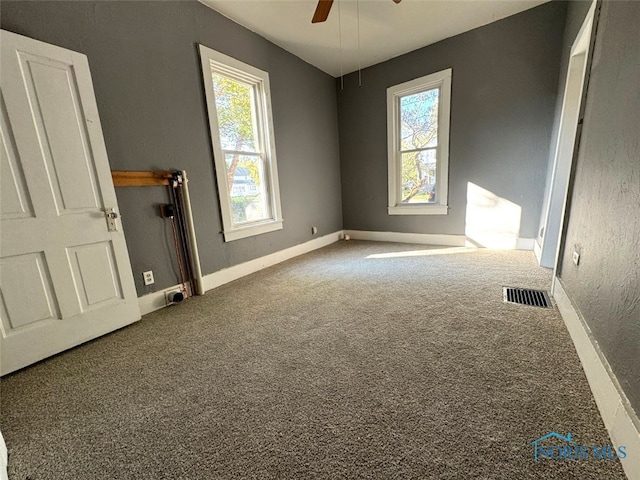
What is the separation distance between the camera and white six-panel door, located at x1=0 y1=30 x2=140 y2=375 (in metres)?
1.53

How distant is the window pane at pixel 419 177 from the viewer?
13.1 feet

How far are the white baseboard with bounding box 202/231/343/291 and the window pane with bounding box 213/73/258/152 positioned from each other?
55.0 inches

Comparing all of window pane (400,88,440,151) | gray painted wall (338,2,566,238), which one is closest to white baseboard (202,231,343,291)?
gray painted wall (338,2,566,238)

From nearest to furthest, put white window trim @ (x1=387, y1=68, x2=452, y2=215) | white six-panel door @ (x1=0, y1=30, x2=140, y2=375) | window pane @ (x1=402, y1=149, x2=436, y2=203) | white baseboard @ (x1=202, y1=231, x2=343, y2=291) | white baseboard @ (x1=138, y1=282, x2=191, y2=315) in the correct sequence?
1. white six-panel door @ (x1=0, y1=30, x2=140, y2=375)
2. white baseboard @ (x1=138, y1=282, x2=191, y2=315)
3. white baseboard @ (x1=202, y1=231, x2=343, y2=291)
4. white window trim @ (x1=387, y1=68, x2=452, y2=215)
5. window pane @ (x1=402, y1=149, x2=436, y2=203)

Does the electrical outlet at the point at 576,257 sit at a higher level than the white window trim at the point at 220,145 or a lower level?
lower

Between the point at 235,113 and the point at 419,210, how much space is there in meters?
3.00

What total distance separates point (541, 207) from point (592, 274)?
2.36 metres

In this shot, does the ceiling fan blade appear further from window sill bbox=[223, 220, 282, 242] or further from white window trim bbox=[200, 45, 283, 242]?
window sill bbox=[223, 220, 282, 242]

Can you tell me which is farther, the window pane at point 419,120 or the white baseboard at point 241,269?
the window pane at point 419,120

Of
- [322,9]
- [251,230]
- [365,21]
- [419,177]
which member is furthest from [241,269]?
[365,21]

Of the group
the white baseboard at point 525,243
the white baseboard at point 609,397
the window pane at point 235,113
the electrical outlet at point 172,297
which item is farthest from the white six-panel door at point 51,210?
the white baseboard at point 525,243

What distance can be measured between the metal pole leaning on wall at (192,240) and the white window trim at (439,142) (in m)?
3.12

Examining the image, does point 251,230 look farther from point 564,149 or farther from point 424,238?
point 564,149

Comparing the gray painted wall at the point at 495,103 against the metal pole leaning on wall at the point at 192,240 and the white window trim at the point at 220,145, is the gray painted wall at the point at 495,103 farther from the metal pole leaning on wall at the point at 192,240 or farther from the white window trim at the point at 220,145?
the metal pole leaning on wall at the point at 192,240
